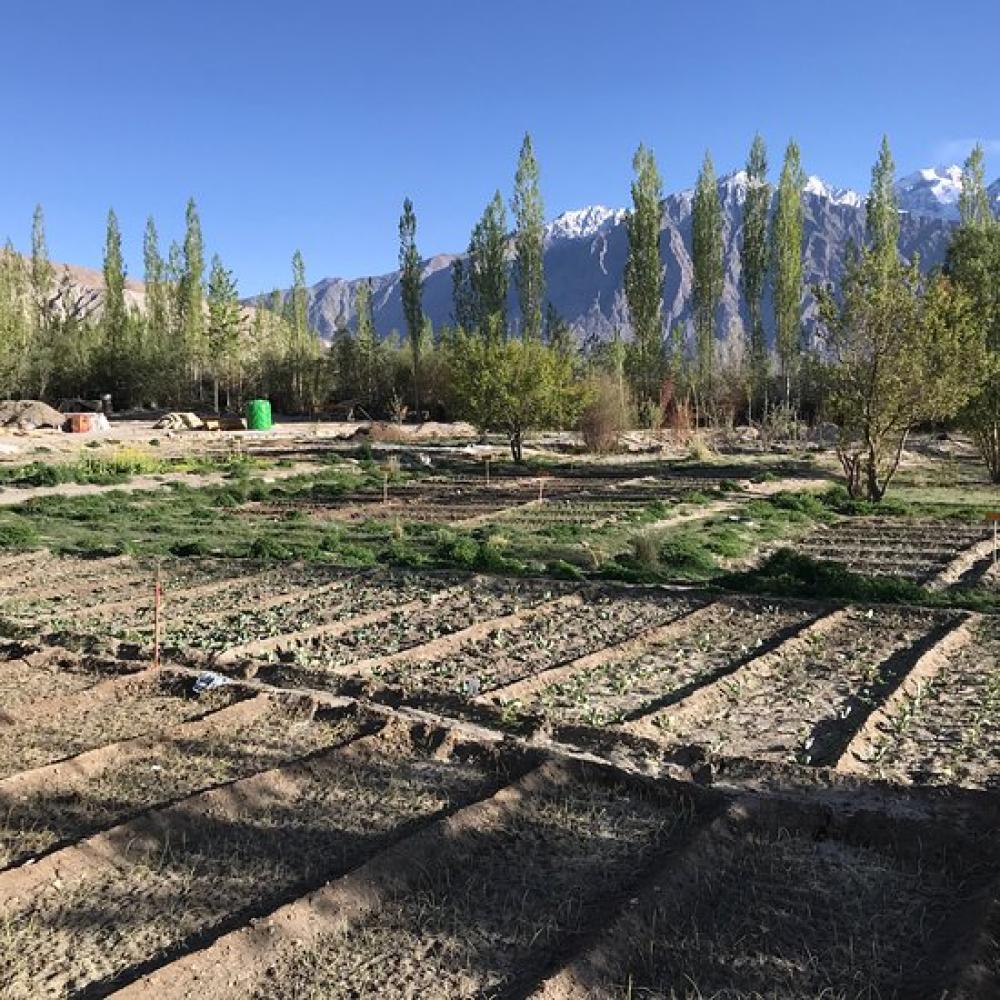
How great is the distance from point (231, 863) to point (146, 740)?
5.78 feet

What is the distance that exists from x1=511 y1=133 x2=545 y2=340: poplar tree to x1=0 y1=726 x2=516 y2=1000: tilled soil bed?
4580 cm

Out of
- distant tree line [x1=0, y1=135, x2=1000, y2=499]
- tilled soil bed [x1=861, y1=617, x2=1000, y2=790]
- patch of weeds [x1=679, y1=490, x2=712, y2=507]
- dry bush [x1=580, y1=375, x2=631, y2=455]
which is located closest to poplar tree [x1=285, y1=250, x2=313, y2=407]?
distant tree line [x1=0, y1=135, x2=1000, y2=499]

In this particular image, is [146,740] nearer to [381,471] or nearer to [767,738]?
[767,738]

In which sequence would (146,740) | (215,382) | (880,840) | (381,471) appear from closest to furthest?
(880,840) < (146,740) < (381,471) < (215,382)

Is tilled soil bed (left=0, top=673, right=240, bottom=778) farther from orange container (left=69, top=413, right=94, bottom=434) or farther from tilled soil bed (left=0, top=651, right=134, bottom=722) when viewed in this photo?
orange container (left=69, top=413, right=94, bottom=434)

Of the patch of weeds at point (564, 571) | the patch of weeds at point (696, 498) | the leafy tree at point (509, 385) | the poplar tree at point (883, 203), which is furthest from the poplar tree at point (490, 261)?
the patch of weeds at point (564, 571)

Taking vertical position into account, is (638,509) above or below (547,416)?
below

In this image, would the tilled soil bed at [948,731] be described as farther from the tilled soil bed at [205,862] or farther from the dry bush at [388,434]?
the dry bush at [388,434]

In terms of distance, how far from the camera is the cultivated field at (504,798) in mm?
3545

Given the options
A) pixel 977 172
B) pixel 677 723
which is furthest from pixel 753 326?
pixel 677 723

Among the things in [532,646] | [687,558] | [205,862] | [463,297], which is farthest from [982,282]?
[463,297]

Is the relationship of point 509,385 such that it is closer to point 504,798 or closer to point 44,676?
point 44,676

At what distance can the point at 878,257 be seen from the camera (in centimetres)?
1742

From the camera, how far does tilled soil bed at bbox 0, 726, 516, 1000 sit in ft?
11.9
